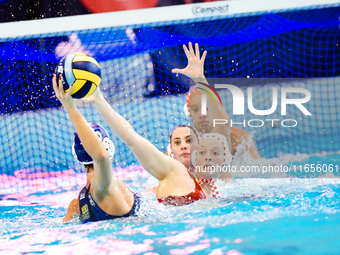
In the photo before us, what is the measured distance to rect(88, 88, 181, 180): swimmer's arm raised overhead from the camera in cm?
259

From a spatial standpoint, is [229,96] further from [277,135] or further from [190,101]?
[190,101]

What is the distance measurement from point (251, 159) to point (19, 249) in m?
2.96

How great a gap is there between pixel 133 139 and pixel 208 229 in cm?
80

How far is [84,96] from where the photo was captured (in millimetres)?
2598

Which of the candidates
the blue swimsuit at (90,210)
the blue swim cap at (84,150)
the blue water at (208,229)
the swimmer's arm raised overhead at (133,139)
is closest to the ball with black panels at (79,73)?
the swimmer's arm raised overhead at (133,139)

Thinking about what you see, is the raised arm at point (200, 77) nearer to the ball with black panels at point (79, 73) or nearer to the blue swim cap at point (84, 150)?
the ball with black panels at point (79, 73)

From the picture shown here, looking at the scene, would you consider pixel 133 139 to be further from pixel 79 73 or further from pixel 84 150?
pixel 79 73

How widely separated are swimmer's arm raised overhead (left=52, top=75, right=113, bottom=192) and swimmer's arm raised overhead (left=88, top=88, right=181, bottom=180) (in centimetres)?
32

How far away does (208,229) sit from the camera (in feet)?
8.49

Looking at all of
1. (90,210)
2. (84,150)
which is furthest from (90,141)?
(90,210)

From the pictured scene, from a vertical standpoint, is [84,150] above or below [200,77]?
below

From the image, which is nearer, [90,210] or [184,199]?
[90,210]

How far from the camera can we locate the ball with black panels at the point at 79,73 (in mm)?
2408

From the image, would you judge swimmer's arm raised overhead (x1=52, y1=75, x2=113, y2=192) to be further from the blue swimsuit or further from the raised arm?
the raised arm
